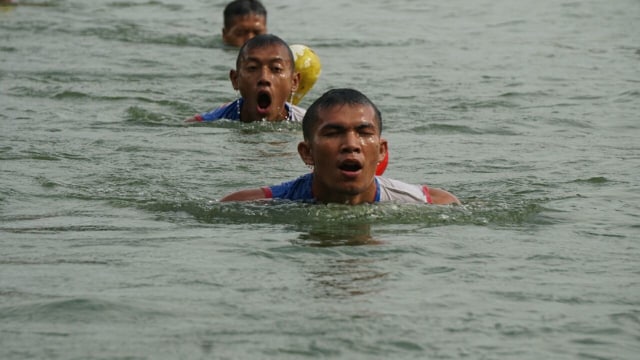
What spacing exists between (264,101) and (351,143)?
15.6ft

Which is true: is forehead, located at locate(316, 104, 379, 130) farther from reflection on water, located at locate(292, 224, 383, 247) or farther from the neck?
reflection on water, located at locate(292, 224, 383, 247)

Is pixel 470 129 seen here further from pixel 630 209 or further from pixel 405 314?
pixel 405 314

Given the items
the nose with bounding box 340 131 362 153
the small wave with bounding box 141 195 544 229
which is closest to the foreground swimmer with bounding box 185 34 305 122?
the small wave with bounding box 141 195 544 229

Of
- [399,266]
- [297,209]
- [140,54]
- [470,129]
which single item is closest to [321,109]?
[297,209]

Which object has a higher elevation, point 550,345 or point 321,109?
point 321,109

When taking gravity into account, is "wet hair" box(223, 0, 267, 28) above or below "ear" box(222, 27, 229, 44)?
above

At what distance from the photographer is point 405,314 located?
646cm

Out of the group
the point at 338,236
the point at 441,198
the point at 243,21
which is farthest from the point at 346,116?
the point at 243,21

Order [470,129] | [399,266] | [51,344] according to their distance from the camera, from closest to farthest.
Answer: [51,344] < [399,266] < [470,129]

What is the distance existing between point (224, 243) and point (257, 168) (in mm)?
3259

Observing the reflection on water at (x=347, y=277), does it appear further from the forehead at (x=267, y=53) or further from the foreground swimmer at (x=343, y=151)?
the forehead at (x=267, y=53)

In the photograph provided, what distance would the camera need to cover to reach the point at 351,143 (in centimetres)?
839

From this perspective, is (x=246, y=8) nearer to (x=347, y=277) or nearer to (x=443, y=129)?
(x=443, y=129)

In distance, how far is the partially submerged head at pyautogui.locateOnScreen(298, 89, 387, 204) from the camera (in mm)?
8422
